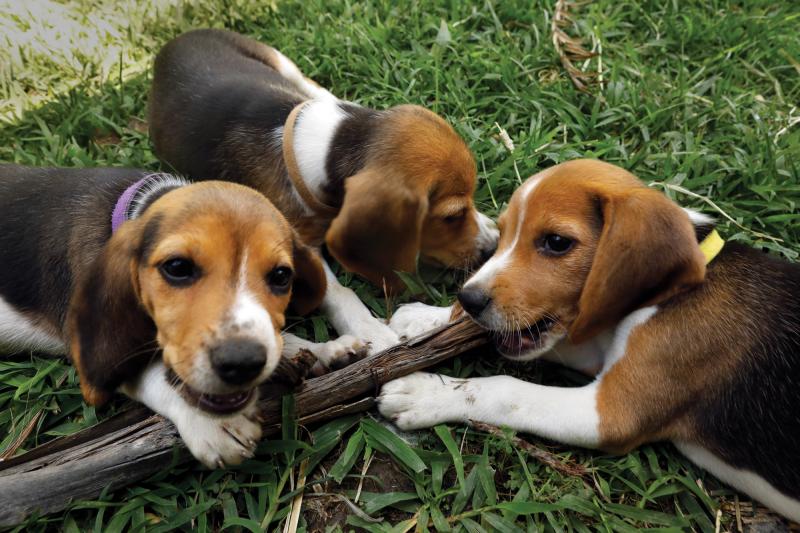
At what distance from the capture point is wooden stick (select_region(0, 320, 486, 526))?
311cm

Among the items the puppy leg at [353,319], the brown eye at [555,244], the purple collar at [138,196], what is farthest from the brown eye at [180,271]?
the brown eye at [555,244]

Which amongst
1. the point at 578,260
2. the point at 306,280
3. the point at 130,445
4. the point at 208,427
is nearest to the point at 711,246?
the point at 578,260

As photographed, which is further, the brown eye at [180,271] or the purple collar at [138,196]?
the purple collar at [138,196]

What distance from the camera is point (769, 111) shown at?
18.7 feet

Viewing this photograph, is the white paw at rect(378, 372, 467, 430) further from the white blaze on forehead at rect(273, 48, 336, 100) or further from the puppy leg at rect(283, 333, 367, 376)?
the white blaze on forehead at rect(273, 48, 336, 100)

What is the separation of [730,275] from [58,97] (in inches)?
241

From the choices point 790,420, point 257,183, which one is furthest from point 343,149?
point 790,420

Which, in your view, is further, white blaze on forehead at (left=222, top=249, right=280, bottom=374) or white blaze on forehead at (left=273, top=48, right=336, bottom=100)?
white blaze on forehead at (left=273, top=48, right=336, bottom=100)

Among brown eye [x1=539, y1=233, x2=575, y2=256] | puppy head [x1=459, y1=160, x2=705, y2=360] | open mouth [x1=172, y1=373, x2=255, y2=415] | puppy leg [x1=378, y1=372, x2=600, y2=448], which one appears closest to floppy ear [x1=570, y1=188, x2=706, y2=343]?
puppy head [x1=459, y1=160, x2=705, y2=360]

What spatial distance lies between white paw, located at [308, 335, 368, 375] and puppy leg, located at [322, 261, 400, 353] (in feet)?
Result: 0.34

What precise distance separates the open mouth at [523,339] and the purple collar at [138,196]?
7.35 feet

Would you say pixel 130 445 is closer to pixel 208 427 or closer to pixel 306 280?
pixel 208 427

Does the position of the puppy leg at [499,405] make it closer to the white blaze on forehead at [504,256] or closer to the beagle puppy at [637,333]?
the beagle puppy at [637,333]

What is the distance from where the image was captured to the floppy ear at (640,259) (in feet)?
10.7
